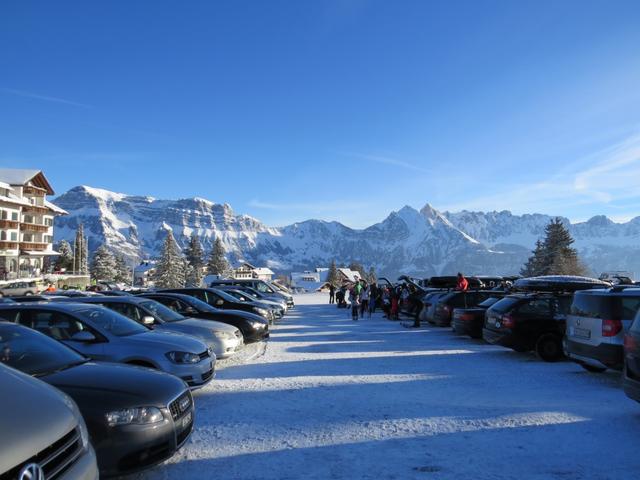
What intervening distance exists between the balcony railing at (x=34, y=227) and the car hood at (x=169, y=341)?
61506mm

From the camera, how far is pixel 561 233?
51562 millimetres

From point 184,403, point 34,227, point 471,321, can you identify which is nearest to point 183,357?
point 184,403

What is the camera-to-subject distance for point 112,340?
6613 mm

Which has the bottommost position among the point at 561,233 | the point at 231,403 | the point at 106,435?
the point at 231,403

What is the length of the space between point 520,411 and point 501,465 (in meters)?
1.95

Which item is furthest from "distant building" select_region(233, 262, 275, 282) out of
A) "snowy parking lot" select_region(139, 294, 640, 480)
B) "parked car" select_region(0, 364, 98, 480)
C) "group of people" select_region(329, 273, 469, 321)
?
"parked car" select_region(0, 364, 98, 480)

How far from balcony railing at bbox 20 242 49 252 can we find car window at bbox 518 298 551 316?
62.1 meters

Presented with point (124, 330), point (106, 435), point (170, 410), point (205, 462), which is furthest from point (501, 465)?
point (124, 330)

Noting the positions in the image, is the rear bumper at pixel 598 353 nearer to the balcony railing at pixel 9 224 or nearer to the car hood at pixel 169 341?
the car hood at pixel 169 341

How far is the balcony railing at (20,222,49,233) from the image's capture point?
59.6 metres

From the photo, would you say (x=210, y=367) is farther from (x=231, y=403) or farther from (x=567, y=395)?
(x=567, y=395)

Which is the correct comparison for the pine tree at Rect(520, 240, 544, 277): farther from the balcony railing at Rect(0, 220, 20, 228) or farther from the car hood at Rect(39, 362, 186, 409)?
the balcony railing at Rect(0, 220, 20, 228)

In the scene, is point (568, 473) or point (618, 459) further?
point (618, 459)

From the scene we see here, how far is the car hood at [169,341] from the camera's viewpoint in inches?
268
